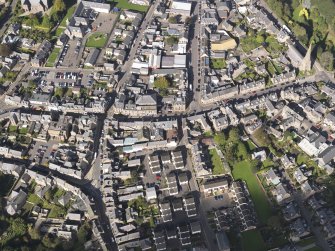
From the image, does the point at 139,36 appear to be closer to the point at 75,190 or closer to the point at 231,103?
the point at 231,103

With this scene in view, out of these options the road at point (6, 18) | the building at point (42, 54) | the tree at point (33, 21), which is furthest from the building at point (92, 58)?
the road at point (6, 18)

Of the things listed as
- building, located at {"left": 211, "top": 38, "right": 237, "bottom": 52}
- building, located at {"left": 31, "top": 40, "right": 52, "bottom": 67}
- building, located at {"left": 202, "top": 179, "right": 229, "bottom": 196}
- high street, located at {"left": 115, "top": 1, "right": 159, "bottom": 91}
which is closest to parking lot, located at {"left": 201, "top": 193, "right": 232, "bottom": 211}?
building, located at {"left": 202, "top": 179, "right": 229, "bottom": 196}

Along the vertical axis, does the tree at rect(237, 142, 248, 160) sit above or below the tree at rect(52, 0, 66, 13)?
below

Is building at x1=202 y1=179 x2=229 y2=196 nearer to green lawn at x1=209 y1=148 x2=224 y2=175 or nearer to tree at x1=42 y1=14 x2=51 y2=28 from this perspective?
green lawn at x1=209 y1=148 x2=224 y2=175

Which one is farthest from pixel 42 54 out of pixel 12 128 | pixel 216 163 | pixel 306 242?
pixel 306 242

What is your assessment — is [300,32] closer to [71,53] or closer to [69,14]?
[71,53]

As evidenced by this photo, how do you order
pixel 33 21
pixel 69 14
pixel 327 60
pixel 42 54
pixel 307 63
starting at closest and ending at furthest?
pixel 307 63, pixel 327 60, pixel 42 54, pixel 33 21, pixel 69 14

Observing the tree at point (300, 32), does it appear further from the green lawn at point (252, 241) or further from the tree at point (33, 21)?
the tree at point (33, 21)
